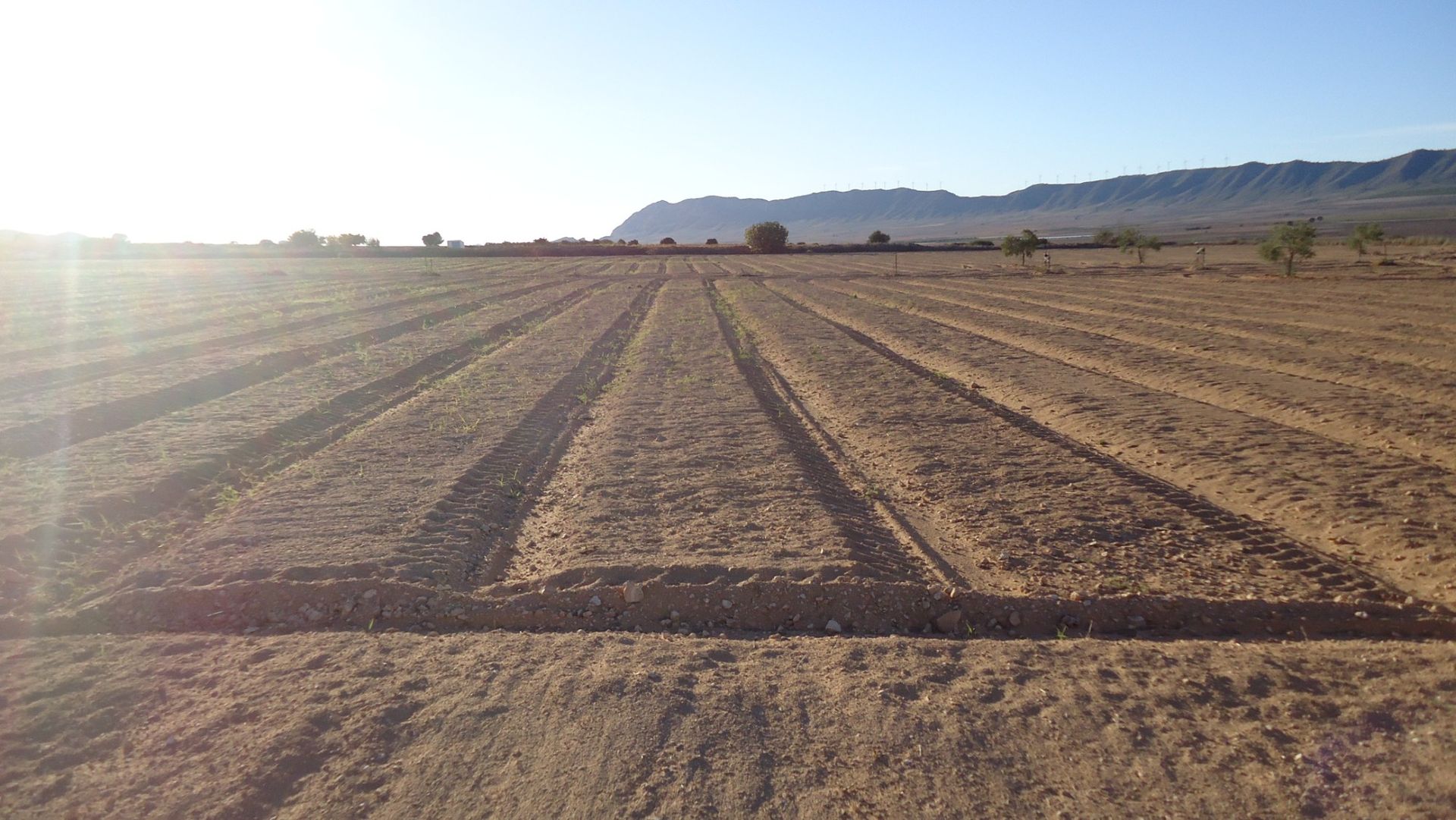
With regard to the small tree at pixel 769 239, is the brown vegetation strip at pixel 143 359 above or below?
below

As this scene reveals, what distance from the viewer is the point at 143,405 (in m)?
11.1

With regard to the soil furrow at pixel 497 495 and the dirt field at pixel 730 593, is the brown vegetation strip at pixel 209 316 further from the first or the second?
the soil furrow at pixel 497 495

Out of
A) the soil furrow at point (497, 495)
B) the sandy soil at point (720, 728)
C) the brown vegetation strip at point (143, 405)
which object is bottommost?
the sandy soil at point (720, 728)

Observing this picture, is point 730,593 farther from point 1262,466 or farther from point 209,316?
point 209,316

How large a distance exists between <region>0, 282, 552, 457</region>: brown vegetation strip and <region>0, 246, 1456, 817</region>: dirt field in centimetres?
9

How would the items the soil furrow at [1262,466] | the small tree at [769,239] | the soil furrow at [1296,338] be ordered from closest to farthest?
the soil furrow at [1262,466]
the soil furrow at [1296,338]
the small tree at [769,239]

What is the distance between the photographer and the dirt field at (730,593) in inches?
140

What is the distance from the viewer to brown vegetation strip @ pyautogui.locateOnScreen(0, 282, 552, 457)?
30.1 feet

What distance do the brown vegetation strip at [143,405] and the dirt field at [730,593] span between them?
0.30 ft

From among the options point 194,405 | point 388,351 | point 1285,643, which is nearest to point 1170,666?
point 1285,643

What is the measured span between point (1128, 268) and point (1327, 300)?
20803mm

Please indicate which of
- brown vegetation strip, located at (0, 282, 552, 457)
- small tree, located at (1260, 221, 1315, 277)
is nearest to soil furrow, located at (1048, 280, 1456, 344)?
small tree, located at (1260, 221, 1315, 277)

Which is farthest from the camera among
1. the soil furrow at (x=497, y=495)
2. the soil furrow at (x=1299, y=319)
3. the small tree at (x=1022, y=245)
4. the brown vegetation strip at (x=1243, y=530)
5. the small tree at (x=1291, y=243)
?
the small tree at (x=1022, y=245)

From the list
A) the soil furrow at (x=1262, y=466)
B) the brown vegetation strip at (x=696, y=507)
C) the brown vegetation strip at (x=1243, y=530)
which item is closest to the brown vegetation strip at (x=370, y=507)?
the brown vegetation strip at (x=696, y=507)
